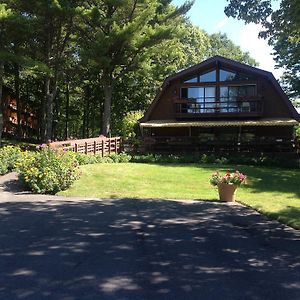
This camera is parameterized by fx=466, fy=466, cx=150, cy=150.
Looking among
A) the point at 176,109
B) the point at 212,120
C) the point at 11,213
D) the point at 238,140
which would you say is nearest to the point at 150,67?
the point at 176,109

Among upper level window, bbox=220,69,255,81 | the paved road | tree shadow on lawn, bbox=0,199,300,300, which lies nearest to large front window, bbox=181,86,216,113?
upper level window, bbox=220,69,255,81

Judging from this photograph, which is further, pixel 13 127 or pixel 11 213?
pixel 13 127

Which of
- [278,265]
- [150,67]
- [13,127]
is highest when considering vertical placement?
[150,67]

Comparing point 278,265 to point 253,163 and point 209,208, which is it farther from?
point 253,163

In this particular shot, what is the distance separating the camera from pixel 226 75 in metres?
34.5

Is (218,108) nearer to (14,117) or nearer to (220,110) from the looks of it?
(220,110)

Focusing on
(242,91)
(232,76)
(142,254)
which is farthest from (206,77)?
(142,254)

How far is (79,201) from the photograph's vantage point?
13203 millimetres

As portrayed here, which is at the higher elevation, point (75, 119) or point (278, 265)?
point (75, 119)

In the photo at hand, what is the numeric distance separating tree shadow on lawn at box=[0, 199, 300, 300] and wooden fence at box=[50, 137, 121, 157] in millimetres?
12396

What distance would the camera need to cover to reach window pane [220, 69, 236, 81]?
113 feet

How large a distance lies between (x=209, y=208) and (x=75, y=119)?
42.9 metres

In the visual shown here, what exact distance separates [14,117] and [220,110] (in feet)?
76.0

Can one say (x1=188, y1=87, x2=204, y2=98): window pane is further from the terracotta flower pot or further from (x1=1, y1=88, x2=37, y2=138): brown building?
the terracotta flower pot
